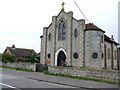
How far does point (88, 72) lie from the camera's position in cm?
1727

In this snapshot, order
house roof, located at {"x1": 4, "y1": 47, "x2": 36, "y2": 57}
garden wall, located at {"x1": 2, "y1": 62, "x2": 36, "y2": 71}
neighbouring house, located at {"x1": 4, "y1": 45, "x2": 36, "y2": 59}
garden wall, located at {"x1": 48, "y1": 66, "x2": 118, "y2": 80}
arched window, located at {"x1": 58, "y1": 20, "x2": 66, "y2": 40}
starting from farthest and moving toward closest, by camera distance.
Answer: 1. house roof, located at {"x1": 4, "y1": 47, "x2": 36, "y2": 57}
2. neighbouring house, located at {"x1": 4, "y1": 45, "x2": 36, "y2": 59}
3. arched window, located at {"x1": 58, "y1": 20, "x2": 66, "y2": 40}
4. garden wall, located at {"x1": 2, "y1": 62, "x2": 36, "y2": 71}
5. garden wall, located at {"x1": 48, "y1": 66, "x2": 118, "y2": 80}

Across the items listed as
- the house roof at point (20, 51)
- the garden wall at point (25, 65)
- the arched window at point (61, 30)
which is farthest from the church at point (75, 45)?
the house roof at point (20, 51)

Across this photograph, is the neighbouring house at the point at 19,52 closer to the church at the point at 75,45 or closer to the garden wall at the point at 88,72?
the church at the point at 75,45

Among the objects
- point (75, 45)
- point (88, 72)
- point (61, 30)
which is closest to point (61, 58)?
point (75, 45)

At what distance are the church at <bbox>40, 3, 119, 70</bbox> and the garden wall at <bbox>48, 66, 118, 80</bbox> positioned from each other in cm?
880

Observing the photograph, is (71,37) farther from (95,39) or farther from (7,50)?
(7,50)

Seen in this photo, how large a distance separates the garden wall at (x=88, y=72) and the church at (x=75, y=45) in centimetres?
880

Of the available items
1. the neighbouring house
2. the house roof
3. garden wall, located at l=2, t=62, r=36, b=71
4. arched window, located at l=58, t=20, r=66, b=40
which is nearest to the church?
arched window, located at l=58, t=20, r=66, b=40

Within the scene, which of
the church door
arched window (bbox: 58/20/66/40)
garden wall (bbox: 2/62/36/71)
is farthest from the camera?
arched window (bbox: 58/20/66/40)

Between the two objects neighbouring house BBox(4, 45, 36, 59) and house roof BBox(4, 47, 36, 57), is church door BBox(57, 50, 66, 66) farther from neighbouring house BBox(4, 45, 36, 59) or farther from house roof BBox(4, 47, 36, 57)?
house roof BBox(4, 47, 36, 57)

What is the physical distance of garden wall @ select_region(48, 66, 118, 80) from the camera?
15291mm

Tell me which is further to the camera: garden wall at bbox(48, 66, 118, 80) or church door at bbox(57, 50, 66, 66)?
church door at bbox(57, 50, 66, 66)

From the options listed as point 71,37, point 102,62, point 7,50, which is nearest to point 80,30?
point 71,37

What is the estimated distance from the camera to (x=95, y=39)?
96.1 ft
